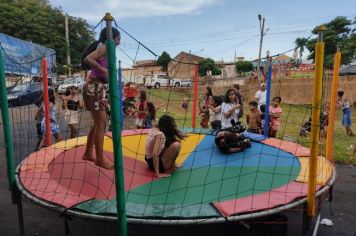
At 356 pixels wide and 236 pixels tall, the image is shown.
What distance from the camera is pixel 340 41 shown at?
21156 millimetres

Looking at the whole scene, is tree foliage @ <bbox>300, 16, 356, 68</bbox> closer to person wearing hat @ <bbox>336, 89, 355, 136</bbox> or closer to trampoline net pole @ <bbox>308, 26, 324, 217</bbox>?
person wearing hat @ <bbox>336, 89, 355, 136</bbox>

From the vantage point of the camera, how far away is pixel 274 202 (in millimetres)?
2820

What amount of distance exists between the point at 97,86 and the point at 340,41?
21.2 m

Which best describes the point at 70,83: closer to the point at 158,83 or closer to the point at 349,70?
the point at 158,83

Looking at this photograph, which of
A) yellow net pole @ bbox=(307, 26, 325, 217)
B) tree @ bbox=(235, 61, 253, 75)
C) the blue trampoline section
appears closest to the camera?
yellow net pole @ bbox=(307, 26, 325, 217)

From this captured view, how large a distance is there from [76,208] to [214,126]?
3917 millimetres

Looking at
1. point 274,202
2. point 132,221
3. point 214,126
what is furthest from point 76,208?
point 214,126

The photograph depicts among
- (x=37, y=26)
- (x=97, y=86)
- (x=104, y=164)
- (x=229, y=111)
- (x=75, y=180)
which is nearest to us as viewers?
(x=97, y=86)

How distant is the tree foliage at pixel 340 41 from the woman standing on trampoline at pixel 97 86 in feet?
55.7

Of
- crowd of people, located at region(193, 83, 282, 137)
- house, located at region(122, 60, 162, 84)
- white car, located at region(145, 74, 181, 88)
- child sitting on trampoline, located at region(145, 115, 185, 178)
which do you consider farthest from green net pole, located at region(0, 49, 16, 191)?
crowd of people, located at region(193, 83, 282, 137)

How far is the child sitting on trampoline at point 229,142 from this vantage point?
14.8ft

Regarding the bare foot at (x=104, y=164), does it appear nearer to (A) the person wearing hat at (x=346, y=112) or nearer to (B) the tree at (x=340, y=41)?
(A) the person wearing hat at (x=346, y=112)

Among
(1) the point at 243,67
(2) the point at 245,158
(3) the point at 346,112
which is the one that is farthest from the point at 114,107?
(1) the point at 243,67

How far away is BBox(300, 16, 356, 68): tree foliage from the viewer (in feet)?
66.9
